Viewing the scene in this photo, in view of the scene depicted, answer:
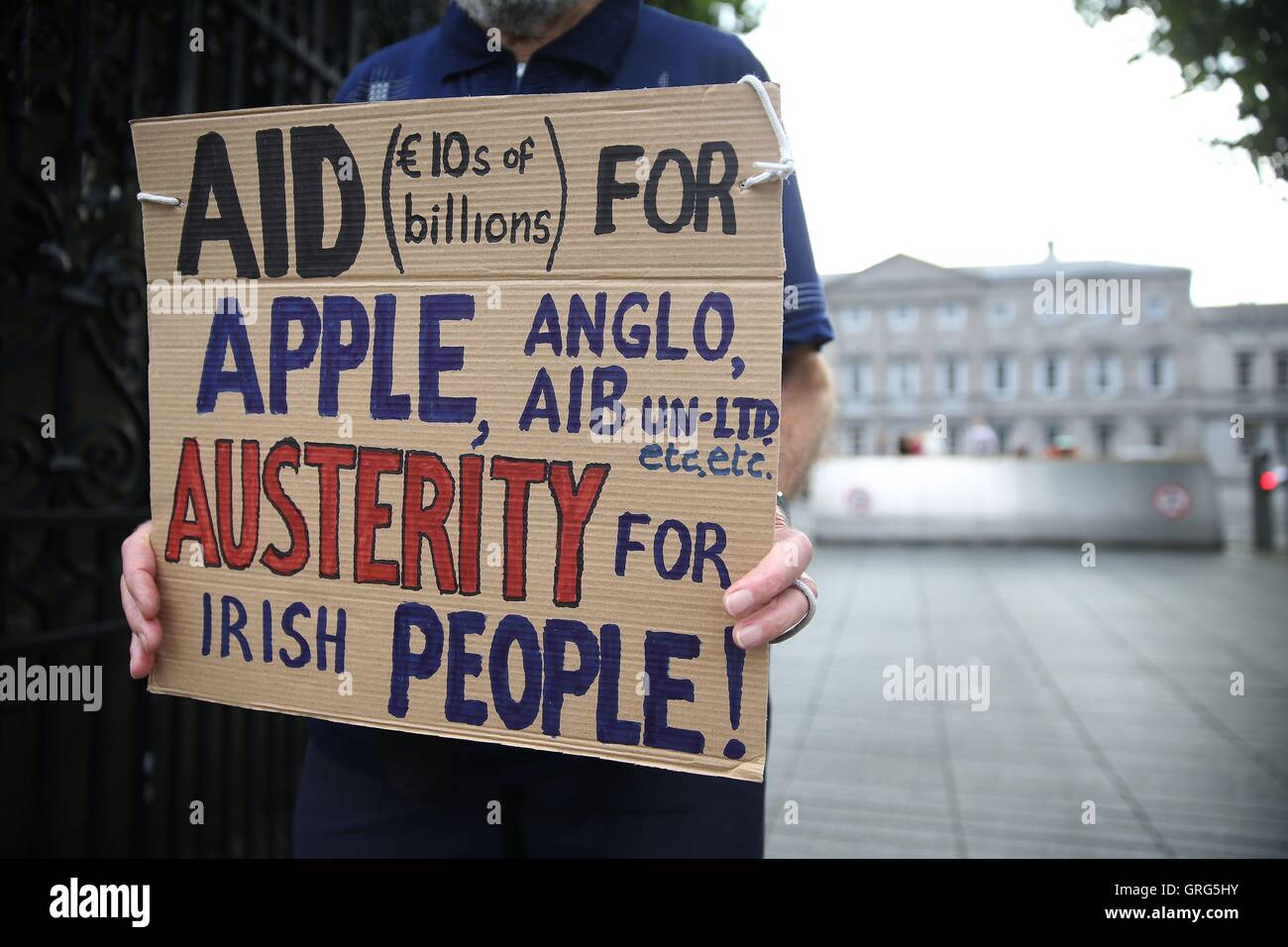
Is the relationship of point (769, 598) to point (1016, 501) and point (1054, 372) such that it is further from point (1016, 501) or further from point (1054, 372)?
point (1054, 372)

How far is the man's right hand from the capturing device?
1234 millimetres

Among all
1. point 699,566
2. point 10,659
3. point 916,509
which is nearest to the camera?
point 699,566

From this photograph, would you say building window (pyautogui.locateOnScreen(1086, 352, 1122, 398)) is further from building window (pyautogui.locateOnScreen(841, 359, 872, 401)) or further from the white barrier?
the white barrier

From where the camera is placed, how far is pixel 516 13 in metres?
1.34

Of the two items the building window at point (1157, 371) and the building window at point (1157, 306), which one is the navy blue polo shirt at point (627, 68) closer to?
the building window at point (1157, 306)

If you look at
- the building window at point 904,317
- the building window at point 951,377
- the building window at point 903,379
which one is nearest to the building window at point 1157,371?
the building window at point 951,377

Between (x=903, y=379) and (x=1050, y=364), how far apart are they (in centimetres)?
957

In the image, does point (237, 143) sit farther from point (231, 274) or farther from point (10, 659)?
point (10, 659)

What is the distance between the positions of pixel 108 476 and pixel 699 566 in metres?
2.06

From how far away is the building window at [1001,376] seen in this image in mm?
53594

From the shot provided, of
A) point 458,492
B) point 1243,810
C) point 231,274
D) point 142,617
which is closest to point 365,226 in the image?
point 231,274

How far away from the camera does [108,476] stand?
241 cm

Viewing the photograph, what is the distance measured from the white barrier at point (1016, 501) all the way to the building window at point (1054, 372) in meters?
45.8
